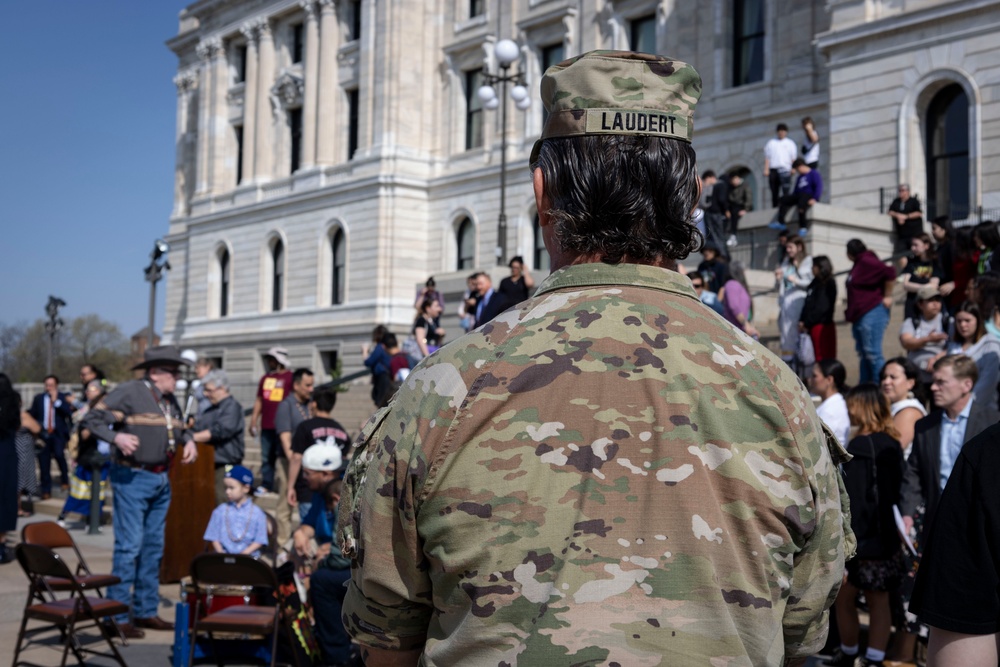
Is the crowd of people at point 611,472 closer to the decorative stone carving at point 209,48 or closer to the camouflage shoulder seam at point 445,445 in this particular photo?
the camouflage shoulder seam at point 445,445

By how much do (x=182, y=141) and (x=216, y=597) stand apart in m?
48.9

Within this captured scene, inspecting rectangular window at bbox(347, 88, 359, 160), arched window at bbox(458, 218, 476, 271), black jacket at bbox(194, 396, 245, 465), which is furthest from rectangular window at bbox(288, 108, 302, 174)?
black jacket at bbox(194, 396, 245, 465)

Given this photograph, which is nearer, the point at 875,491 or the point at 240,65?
the point at 875,491

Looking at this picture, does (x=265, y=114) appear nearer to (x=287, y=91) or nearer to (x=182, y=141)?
(x=287, y=91)

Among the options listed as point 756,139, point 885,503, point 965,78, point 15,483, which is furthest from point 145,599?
point 756,139

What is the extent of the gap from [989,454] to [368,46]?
39.3 m

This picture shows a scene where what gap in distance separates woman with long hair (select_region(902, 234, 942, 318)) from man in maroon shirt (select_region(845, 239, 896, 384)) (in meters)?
0.23

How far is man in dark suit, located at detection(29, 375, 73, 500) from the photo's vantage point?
1838cm

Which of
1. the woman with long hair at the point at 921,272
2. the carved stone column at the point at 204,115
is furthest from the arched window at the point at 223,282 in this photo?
the woman with long hair at the point at 921,272

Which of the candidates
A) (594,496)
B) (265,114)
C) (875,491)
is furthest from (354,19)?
(594,496)

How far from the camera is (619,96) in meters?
1.96

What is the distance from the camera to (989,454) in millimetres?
2418

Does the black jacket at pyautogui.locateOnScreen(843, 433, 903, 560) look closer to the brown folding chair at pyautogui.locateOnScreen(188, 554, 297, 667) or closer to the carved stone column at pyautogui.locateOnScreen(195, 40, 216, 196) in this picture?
the brown folding chair at pyautogui.locateOnScreen(188, 554, 297, 667)

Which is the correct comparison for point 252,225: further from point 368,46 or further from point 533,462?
point 533,462
